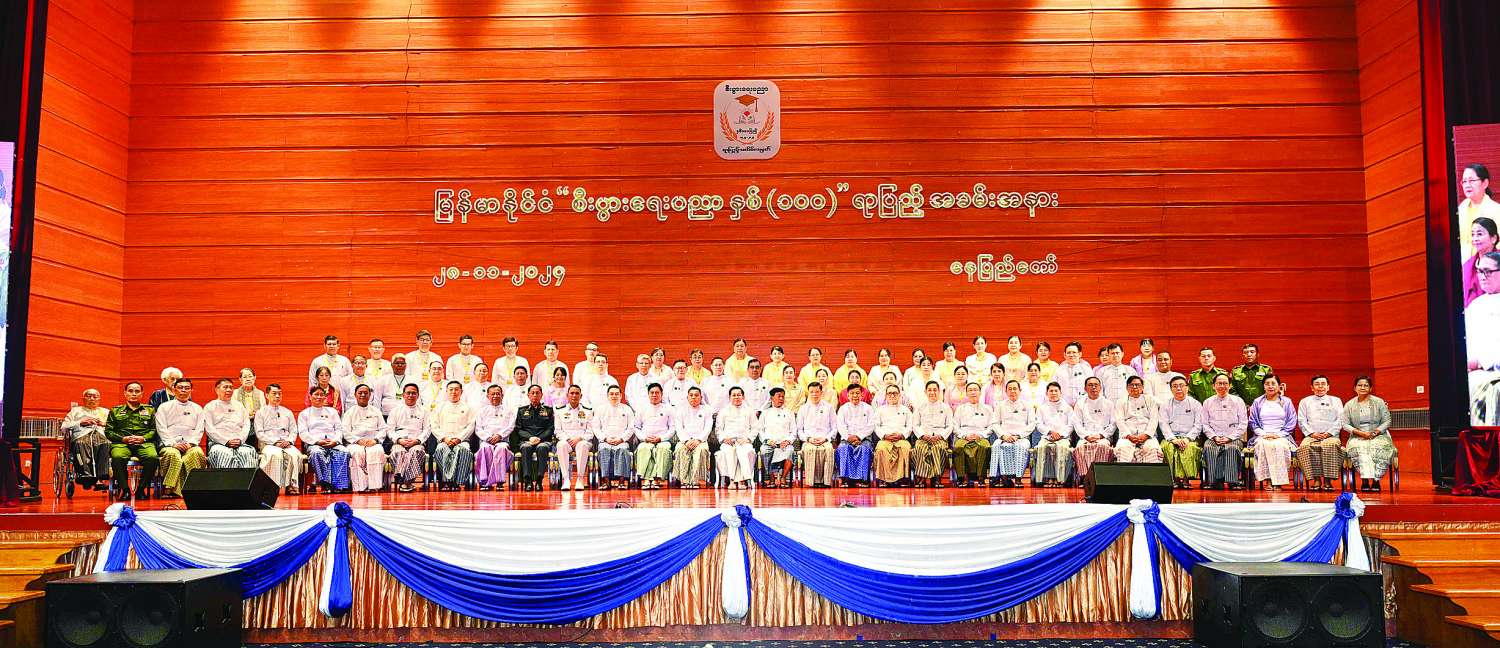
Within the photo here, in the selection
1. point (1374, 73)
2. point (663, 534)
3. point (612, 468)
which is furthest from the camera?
point (1374, 73)

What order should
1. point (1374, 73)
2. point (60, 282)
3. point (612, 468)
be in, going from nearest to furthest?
point (612, 468), point (60, 282), point (1374, 73)

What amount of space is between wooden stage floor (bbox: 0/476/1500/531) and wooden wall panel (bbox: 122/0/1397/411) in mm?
2684

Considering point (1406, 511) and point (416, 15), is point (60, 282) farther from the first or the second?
point (1406, 511)

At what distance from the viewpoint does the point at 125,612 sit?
16.1ft

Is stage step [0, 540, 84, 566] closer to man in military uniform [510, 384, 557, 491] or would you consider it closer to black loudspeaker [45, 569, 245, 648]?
black loudspeaker [45, 569, 245, 648]

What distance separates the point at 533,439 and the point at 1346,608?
5511 millimetres

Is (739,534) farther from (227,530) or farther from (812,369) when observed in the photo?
(812,369)

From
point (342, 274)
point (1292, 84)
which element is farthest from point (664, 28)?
point (1292, 84)

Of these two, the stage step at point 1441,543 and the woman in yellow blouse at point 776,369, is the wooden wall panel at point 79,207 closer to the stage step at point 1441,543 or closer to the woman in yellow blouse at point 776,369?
the woman in yellow blouse at point 776,369

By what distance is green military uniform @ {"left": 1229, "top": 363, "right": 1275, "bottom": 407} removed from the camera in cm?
873

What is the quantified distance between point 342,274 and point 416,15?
8.85 ft

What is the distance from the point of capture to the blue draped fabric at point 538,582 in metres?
5.75

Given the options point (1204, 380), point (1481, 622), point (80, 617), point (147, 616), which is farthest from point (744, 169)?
point (1481, 622)

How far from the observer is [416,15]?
10.8m
